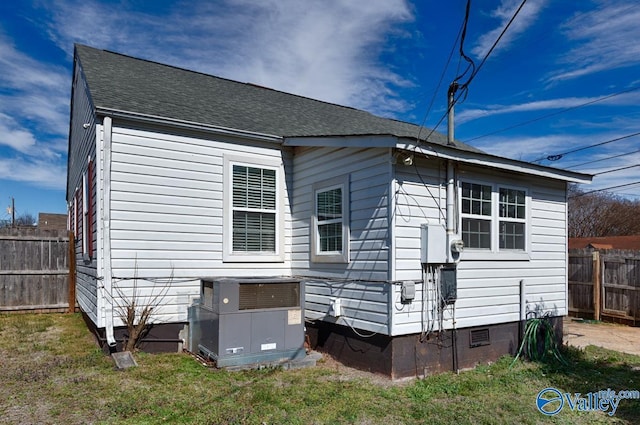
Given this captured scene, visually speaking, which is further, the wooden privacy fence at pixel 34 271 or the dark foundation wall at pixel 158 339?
the wooden privacy fence at pixel 34 271

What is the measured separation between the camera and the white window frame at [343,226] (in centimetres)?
616

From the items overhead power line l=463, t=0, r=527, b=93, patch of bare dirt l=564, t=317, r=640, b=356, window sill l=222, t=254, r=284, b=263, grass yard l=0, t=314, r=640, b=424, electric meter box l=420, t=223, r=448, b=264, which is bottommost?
patch of bare dirt l=564, t=317, r=640, b=356

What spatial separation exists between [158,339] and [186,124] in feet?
10.5

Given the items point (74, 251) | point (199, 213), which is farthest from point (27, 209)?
point (199, 213)

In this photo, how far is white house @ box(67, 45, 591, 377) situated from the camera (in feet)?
18.6

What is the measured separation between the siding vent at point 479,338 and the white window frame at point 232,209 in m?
3.22

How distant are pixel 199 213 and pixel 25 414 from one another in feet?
11.3

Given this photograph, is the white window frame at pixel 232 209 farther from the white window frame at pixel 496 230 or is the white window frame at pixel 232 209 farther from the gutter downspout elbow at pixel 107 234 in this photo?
the white window frame at pixel 496 230

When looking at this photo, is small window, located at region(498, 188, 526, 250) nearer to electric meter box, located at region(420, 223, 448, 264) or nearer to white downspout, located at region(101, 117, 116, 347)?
electric meter box, located at region(420, 223, 448, 264)

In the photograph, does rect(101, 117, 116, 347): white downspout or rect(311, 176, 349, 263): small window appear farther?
rect(311, 176, 349, 263): small window

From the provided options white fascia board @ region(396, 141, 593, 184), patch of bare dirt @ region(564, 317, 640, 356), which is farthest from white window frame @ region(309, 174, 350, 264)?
patch of bare dirt @ region(564, 317, 640, 356)

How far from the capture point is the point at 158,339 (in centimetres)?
637

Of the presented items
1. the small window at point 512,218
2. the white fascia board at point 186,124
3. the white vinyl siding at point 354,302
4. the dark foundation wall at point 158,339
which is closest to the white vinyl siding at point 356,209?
the white vinyl siding at point 354,302

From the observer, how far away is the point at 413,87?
1342cm
